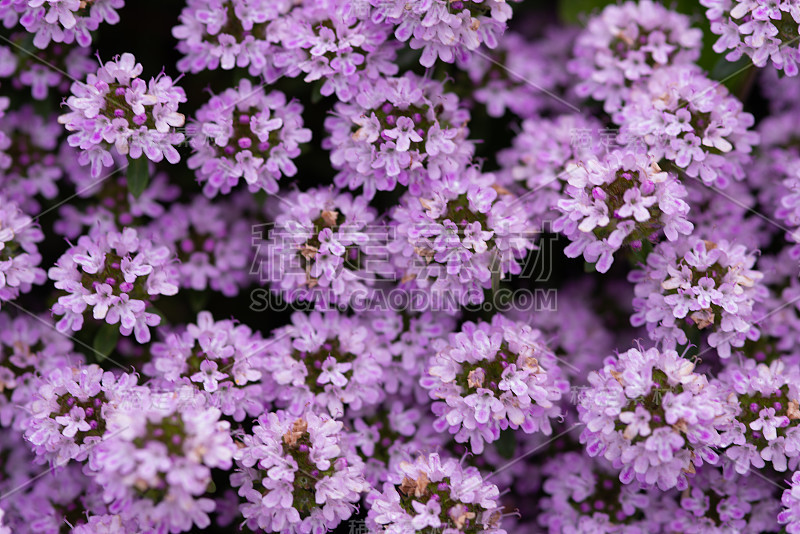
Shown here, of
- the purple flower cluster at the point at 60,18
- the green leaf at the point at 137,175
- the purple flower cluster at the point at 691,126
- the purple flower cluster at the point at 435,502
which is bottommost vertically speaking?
the purple flower cluster at the point at 435,502

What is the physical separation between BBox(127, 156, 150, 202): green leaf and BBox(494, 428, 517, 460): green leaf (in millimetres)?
2036

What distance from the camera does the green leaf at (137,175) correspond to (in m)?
3.45

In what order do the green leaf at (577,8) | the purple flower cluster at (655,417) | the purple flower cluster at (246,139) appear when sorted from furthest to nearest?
the green leaf at (577,8) → the purple flower cluster at (246,139) → the purple flower cluster at (655,417)

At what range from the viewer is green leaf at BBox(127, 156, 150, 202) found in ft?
11.3

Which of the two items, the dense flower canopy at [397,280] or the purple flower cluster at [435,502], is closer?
the purple flower cluster at [435,502]

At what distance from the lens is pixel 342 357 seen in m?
3.52

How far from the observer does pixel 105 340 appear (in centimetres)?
342

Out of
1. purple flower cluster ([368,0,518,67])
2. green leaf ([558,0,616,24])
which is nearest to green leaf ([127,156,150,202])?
purple flower cluster ([368,0,518,67])

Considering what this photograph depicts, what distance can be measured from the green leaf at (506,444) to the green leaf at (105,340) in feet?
6.02

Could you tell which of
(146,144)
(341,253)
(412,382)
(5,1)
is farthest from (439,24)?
(5,1)

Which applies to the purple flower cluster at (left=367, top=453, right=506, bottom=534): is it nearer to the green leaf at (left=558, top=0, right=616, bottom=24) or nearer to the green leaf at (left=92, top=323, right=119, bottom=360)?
the green leaf at (left=92, top=323, right=119, bottom=360)

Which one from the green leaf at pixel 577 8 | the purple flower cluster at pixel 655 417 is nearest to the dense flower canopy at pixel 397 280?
the purple flower cluster at pixel 655 417

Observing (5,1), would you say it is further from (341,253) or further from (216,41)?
(341,253)

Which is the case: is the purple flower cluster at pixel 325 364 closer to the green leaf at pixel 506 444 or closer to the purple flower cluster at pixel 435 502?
the purple flower cluster at pixel 435 502
